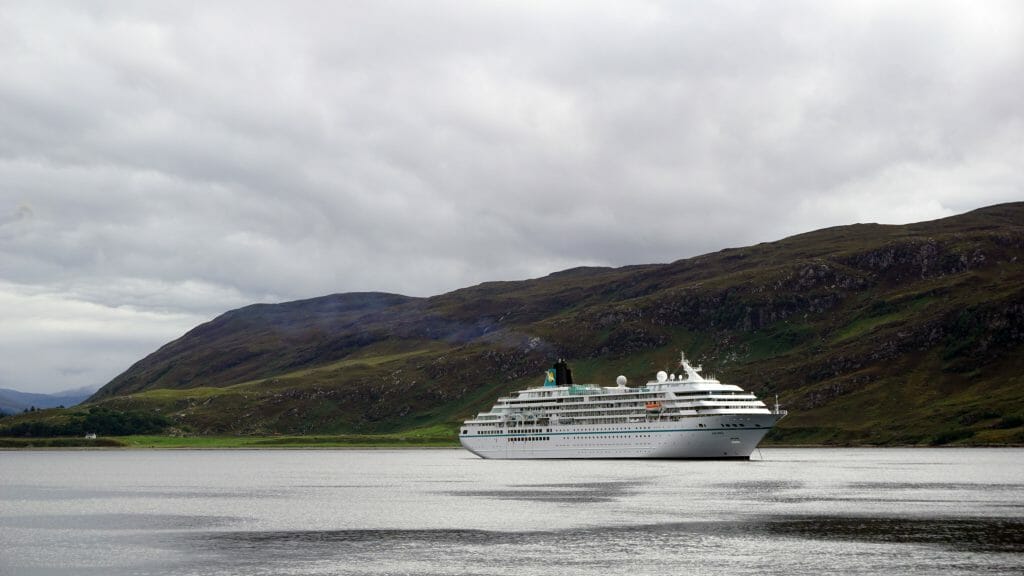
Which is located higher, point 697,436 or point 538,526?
point 697,436

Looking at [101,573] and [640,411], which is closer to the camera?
[101,573]

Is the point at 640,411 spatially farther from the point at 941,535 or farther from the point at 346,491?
the point at 941,535

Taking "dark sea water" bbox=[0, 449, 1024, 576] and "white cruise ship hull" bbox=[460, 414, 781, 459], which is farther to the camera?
"white cruise ship hull" bbox=[460, 414, 781, 459]

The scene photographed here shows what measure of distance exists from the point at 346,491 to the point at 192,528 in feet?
157

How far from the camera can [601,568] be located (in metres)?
64.1

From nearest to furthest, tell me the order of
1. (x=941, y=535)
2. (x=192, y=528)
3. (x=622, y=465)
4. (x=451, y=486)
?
(x=941, y=535) < (x=192, y=528) < (x=451, y=486) < (x=622, y=465)

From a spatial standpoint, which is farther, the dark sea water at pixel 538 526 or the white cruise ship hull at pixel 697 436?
the white cruise ship hull at pixel 697 436

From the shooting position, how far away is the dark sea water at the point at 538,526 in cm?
6625

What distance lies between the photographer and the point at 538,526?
3428 inches

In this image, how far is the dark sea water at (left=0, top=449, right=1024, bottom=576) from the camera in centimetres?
6625

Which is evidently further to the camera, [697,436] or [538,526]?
[697,436]

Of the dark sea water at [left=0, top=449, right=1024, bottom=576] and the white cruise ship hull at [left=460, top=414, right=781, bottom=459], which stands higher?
the white cruise ship hull at [left=460, top=414, right=781, bottom=459]

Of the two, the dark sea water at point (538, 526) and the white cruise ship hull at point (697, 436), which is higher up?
the white cruise ship hull at point (697, 436)

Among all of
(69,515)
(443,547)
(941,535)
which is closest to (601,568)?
(443,547)
